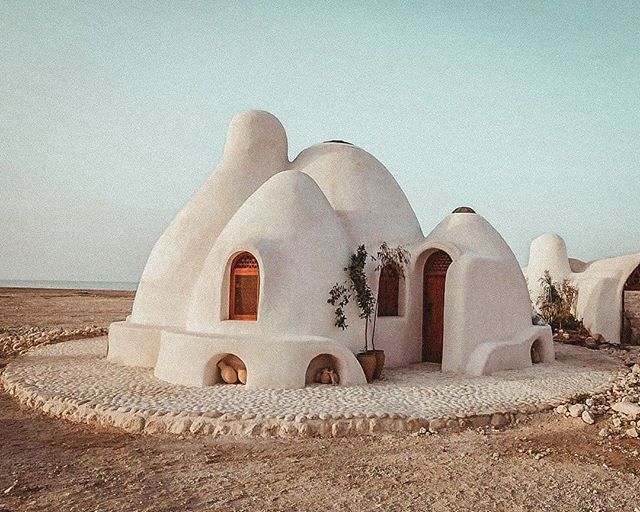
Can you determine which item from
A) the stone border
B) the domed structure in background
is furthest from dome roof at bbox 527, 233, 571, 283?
the stone border

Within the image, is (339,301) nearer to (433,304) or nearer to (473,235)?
(433,304)

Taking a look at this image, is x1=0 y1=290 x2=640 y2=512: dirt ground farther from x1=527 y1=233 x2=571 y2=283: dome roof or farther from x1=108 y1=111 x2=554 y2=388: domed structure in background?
x1=527 y1=233 x2=571 y2=283: dome roof

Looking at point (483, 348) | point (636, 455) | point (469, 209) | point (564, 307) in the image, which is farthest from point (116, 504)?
point (564, 307)

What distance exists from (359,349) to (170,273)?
4658mm

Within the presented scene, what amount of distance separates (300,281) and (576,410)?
5076 millimetres

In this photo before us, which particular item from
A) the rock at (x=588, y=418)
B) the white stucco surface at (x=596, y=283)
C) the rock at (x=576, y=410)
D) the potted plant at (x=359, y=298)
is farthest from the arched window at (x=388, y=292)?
the white stucco surface at (x=596, y=283)

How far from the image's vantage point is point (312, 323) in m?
9.91

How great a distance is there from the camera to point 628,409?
838 cm

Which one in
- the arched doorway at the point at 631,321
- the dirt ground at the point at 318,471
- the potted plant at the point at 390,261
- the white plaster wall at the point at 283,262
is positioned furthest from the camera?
the arched doorway at the point at 631,321

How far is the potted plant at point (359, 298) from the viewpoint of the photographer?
10.2m

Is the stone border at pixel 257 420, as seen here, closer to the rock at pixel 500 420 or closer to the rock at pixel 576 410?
the rock at pixel 500 420

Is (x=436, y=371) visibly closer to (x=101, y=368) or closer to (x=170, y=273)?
(x=170, y=273)

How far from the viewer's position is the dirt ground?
5.25 m

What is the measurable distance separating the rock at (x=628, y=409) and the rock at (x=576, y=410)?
0.59 metres
